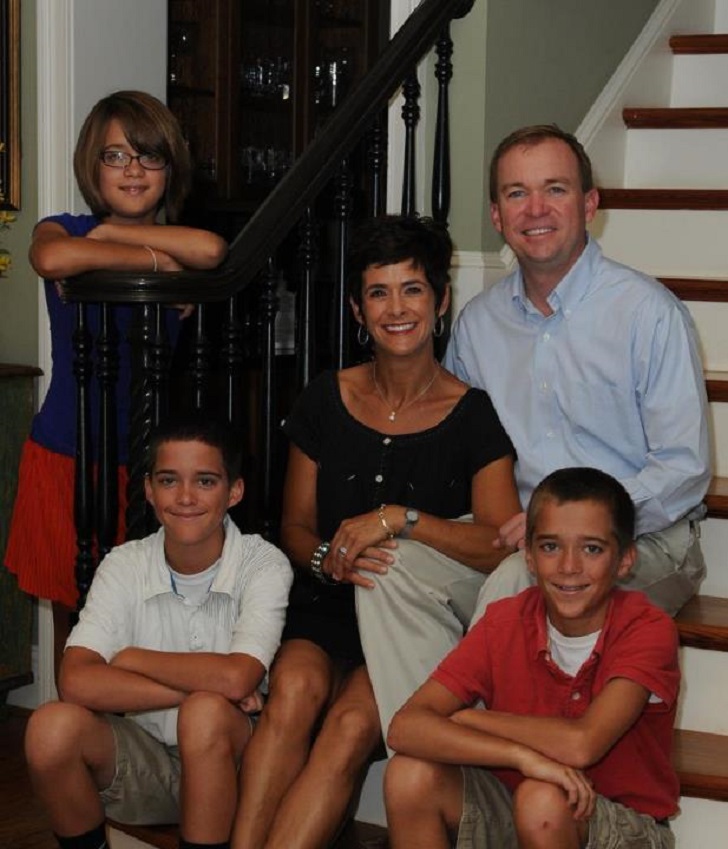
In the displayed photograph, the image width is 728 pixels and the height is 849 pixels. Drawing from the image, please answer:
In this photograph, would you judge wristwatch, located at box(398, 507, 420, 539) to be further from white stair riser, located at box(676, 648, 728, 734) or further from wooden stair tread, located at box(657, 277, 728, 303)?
wooden stair tread, located at box(657, 277, 728, 303)

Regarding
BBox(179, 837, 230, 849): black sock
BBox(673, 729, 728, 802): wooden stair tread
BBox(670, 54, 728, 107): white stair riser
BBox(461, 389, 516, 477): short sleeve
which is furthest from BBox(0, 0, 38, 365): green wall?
BBox(673, 729, 728, 802): wooden stair tread

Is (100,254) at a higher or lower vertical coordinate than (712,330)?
higher

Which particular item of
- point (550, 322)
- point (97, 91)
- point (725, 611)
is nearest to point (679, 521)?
point (725, 611)

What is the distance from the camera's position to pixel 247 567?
256 centimetres

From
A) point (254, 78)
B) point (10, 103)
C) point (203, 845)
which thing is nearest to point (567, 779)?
point (203, 845)

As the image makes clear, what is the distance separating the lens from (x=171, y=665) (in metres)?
2.44

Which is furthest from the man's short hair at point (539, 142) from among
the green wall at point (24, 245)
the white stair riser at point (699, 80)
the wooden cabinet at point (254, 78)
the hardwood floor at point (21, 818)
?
the wooden cabinet at point (254, 78)

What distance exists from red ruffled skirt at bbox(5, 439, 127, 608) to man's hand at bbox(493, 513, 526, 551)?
31.5 inches

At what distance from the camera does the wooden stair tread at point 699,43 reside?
14.1 feet

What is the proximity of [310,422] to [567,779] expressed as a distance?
91cm

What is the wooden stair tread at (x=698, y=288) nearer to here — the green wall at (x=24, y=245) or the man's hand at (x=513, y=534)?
the man's hand at (x=513, y=534)

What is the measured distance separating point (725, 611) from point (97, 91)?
1901mm

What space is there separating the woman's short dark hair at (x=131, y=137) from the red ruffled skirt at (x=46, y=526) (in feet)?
1.66

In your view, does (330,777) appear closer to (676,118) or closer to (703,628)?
(703,628)
